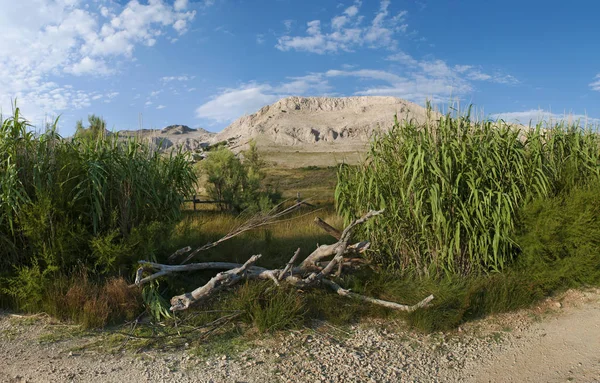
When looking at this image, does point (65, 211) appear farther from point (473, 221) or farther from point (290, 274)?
point (473, 221)

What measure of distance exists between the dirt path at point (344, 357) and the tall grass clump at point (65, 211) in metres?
0.71

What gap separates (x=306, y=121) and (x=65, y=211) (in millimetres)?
114434

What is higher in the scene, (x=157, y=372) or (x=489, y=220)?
(x=489, y=220)

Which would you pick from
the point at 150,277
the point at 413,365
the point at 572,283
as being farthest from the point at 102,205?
the point at 572,283

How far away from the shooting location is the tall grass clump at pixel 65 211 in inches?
202

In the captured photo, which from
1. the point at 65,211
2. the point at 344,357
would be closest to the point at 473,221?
the point at 344,357

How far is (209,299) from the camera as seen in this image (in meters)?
5.05

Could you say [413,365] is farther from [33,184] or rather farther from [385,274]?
[33,184]

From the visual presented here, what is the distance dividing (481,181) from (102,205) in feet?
15.0

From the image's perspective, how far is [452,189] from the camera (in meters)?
5.37

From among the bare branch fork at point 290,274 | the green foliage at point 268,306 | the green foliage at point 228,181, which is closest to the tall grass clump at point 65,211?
the bare branch fork at point 290,274

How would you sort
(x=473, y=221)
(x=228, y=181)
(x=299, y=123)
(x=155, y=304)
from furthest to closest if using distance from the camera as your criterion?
(x=299, y=123), (x=228, y=181), (x=473, y=221), (x=155, y=304)

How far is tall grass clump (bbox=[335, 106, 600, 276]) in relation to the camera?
5.37m

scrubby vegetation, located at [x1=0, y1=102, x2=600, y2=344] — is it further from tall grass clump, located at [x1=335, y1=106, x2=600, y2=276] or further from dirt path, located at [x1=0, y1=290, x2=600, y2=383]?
dirt path, located at [x1=0, y1=290, x2=600, y2=383]
